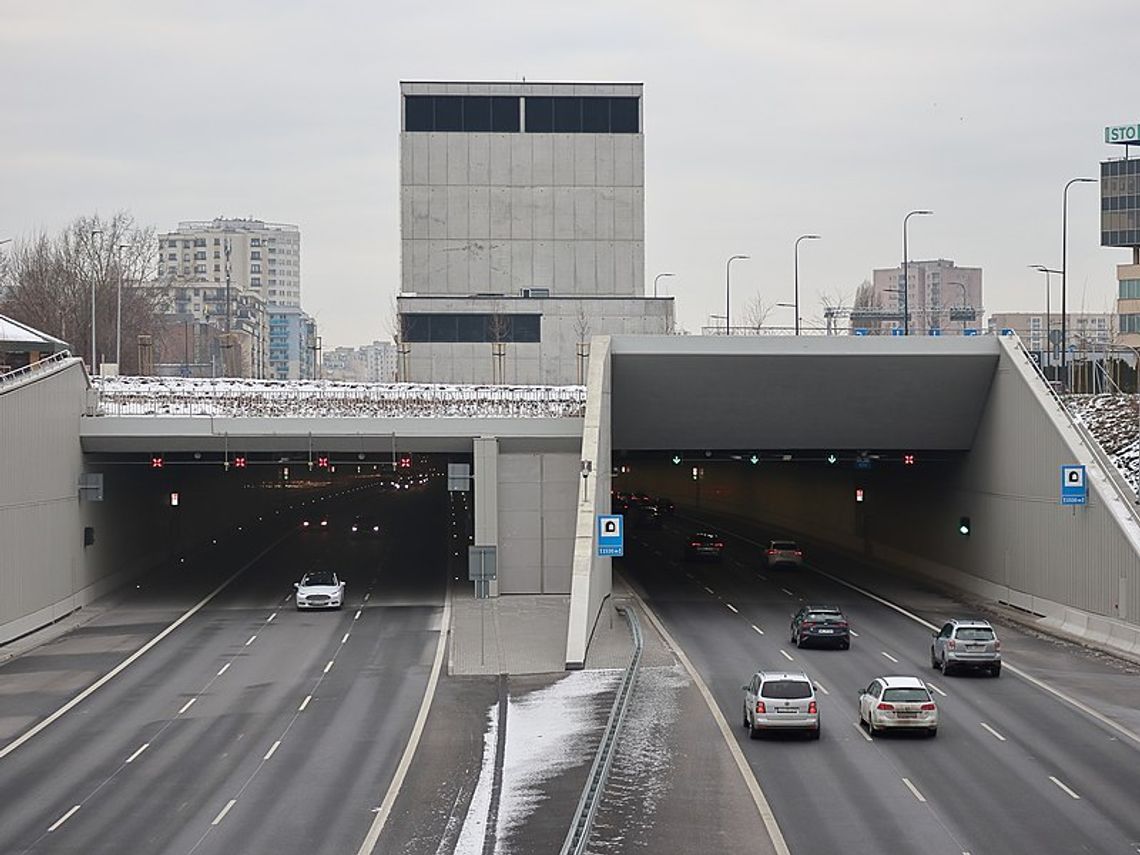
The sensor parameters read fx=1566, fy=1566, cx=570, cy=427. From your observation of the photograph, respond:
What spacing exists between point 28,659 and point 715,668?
65.2ft

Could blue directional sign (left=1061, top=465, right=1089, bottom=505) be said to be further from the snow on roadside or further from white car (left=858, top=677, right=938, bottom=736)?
white car (left=858, top=677, right=938, bottom=736)

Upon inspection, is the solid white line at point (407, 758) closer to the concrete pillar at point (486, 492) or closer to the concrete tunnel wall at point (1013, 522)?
the concrete pillar at point (486, 492)

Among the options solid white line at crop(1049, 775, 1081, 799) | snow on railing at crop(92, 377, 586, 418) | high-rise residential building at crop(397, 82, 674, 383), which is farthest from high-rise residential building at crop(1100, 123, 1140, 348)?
solid white line at crop(1049, 775, 1081, 799)

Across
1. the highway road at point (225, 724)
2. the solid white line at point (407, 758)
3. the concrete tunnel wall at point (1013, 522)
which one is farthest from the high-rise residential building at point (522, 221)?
the solid white line at point (407, 758)

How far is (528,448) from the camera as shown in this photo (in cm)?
5719

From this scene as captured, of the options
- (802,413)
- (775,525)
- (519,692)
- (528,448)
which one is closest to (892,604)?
(802,413)

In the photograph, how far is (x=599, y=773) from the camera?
90.0 feet

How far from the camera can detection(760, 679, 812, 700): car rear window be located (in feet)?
108

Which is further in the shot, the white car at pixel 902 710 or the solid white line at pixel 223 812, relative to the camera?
the white car at pixel 902 710

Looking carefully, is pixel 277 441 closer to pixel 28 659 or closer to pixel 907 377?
pixel 28 659

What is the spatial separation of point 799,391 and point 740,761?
30538 mm

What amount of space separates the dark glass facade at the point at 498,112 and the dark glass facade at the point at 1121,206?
150ft

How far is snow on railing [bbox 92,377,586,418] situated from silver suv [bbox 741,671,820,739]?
26.6 m

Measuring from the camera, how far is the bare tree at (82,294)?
121594mm
